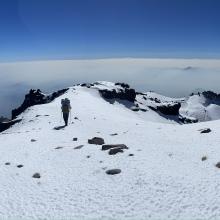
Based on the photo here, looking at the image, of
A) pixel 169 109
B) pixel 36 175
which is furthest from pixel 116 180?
pixel 169 109

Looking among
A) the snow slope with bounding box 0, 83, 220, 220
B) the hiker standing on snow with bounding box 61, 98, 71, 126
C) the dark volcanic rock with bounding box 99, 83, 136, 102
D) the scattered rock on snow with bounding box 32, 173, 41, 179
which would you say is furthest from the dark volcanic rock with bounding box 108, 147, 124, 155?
the dark volcanic rock with bounding box 99, 83, 136, 102

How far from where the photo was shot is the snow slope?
15.4 metres

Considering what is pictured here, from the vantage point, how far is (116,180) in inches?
750

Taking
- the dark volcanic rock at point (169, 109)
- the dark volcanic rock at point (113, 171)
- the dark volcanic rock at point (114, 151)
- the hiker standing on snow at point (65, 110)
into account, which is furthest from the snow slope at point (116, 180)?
the dark volcanic rock at point (169, 109)

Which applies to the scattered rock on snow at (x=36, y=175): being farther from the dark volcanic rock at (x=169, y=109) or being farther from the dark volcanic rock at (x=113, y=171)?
the dark volcanic rock at (x=169, y=109)

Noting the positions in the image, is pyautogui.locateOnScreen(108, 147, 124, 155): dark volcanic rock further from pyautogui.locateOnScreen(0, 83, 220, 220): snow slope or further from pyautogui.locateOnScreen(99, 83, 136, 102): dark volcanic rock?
pyautogui.locateOnScreen(99, 83, 136, 102): dark volcanic rock

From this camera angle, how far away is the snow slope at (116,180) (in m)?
15.4

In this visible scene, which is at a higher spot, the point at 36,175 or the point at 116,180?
the point at 116,180

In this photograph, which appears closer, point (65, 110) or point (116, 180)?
point (116, 180)

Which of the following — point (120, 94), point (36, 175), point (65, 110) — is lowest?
point (120, 94)

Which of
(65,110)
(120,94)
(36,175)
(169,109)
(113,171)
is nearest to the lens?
(113,171)

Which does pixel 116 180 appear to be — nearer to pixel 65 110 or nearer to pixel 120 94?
pixel 65 110

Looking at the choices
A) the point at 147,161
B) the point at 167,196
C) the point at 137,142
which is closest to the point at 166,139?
the point at 137,142

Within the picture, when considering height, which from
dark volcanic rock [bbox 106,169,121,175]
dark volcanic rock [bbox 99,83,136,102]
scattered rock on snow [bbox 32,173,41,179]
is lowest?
dark volcanic rock [bbox 99,83,136,102]
